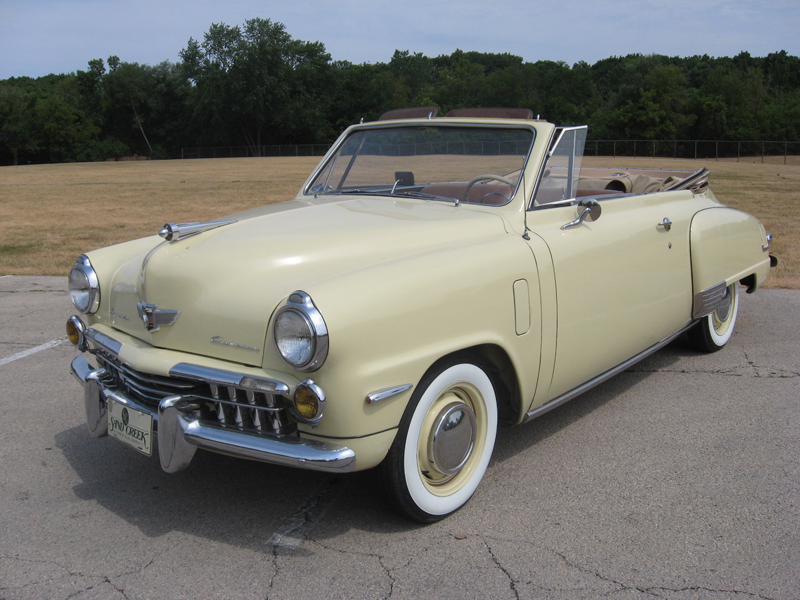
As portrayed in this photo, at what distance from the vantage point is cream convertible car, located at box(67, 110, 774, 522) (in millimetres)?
2311

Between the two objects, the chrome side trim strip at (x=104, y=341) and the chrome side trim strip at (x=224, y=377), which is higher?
the chrome side trim strip at (x=104, y=341)

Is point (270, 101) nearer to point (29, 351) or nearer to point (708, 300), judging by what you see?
point (29, 351)

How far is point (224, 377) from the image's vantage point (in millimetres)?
2348

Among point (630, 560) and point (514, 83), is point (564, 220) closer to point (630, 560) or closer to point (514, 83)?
point (630, 560)

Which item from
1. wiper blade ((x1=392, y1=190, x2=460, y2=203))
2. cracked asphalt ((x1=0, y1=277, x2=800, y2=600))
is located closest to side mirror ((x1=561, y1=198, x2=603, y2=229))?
wiper blade ((x1=392, y1=190, x2=460, y2=203))

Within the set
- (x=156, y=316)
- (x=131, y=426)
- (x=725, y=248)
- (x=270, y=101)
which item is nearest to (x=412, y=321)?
(x=156, y=316)

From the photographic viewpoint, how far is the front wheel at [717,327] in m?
4.60

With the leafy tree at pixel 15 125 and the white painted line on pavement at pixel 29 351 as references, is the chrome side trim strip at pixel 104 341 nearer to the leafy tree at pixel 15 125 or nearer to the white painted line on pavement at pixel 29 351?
the white painted line on pavement at pixel 29 351

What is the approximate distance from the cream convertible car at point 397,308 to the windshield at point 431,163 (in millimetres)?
12

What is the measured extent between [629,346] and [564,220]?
77 centimetres

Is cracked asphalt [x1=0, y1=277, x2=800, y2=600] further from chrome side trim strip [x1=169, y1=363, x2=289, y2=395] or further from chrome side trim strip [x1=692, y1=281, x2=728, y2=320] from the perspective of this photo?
chrome side trim strip [x1=169, y1=363, x2=289, y2=395]

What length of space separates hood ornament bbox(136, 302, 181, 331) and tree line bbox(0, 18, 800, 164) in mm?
53053

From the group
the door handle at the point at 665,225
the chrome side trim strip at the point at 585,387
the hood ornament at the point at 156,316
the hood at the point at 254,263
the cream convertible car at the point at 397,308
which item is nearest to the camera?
the cream convertible car at the point at 397,308

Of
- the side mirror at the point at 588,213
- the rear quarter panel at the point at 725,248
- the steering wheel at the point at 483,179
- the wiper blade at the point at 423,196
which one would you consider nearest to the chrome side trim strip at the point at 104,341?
the wiper blade at the point at 423,196
